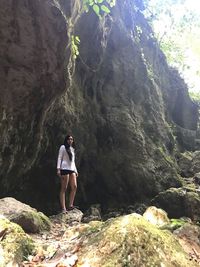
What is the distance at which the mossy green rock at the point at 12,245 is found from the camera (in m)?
3.68

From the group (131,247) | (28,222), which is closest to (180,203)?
(28,222)

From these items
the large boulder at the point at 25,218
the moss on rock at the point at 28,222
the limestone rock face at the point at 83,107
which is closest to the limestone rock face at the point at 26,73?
the limestone rock face at the point at 83,107

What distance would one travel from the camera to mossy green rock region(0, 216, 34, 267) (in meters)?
3.68

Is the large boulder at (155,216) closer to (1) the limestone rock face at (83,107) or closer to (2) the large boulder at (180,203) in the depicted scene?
(2) the large boulder at (180,203)

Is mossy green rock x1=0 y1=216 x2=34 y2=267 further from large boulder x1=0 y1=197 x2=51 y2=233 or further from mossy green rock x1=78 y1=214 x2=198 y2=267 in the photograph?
large boulder x1=0 y1=197 x2=51 y2=233

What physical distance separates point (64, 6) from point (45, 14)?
3.35 feet

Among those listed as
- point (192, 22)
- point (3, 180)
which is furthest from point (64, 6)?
point (192, 22)

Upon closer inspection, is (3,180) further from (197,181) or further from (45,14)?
(197,181)

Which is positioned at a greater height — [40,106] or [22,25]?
[22,25]

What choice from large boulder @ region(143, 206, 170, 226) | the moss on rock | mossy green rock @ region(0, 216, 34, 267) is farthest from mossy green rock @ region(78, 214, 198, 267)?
large boulder @ region(143, 206, 170, 226)

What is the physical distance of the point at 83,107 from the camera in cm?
1495

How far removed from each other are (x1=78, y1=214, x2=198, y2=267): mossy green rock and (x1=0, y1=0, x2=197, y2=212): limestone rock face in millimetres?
5648

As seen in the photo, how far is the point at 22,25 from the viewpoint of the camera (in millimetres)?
7898

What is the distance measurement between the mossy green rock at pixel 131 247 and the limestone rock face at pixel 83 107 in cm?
565
